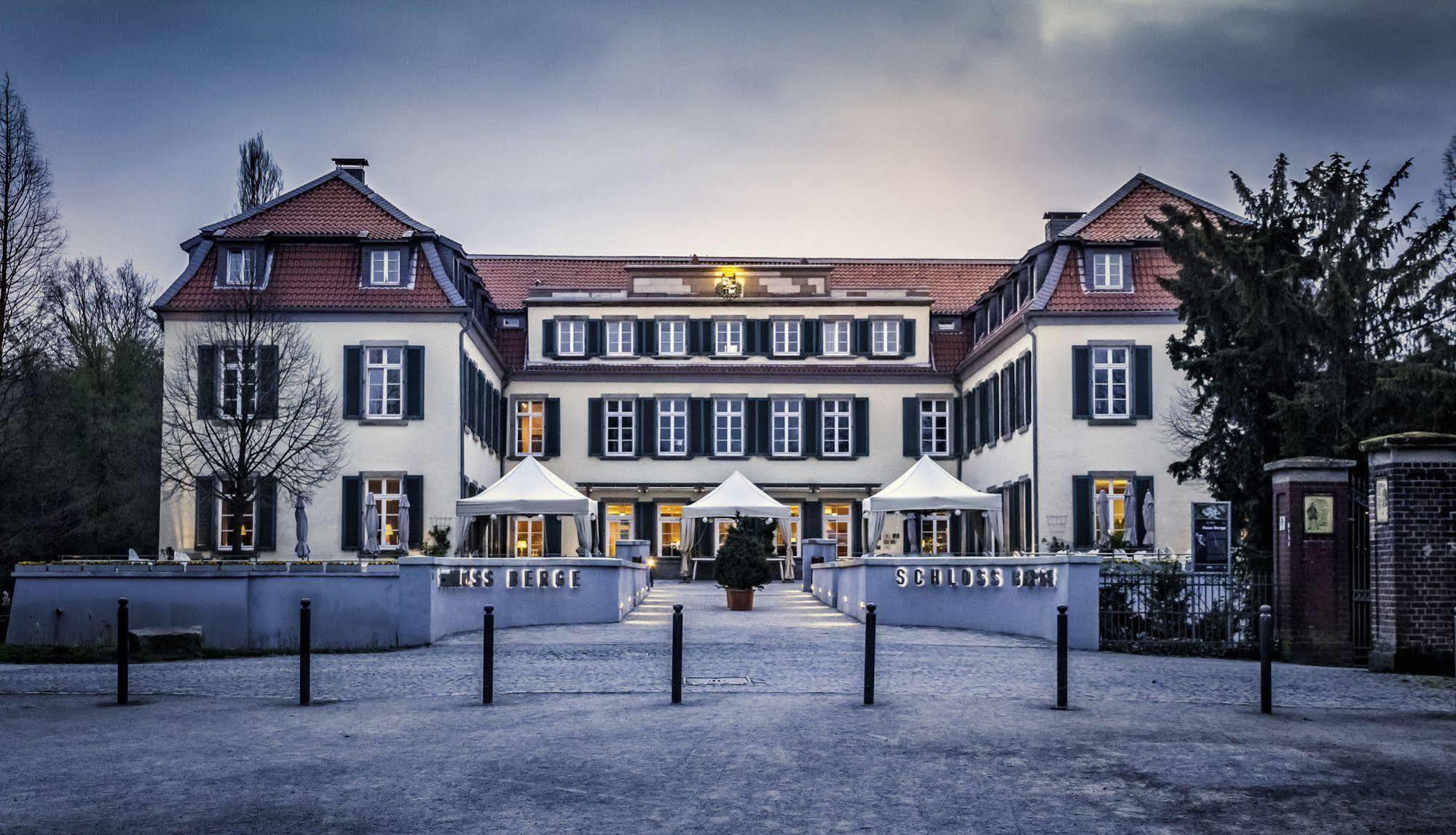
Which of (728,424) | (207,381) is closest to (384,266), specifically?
(207,381)

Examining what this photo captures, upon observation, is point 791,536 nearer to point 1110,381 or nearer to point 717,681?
point 1110,381

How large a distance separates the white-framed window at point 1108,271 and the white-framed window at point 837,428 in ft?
34.8

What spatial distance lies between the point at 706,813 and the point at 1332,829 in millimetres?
2981

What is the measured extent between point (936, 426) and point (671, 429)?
316 inches

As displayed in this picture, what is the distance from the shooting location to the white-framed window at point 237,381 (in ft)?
108

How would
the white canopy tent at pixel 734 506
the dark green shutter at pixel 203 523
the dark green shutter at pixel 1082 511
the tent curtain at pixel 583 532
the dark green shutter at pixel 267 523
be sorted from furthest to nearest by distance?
1. the dark green shutter at pixel 203 523
2. the dark green shutter at pixel 267 523
3. the dark green shutter at pixel 1082 511
4. the white canopy tent at pixel 734 506
5. the tent curtain at pixel 583 532

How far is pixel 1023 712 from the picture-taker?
11.4 metres

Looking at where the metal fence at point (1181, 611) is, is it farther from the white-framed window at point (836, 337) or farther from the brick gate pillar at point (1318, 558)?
the white-framed window at point (836, 337)

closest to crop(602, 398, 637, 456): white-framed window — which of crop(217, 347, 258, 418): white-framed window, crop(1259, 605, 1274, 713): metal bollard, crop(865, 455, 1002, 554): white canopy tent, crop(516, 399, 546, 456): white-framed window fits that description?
crop(516, 399, 546, 456): white-framed window

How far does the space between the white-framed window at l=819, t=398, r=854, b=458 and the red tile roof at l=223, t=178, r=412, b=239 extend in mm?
14569

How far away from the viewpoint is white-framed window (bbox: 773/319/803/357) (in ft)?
153

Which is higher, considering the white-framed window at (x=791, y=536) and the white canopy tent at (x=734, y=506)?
the white canopy tent at (x=734, y=506)

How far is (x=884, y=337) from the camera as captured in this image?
46531 mm

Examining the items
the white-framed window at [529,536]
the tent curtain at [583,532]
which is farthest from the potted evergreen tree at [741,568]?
the white-framed window at [529,536]
